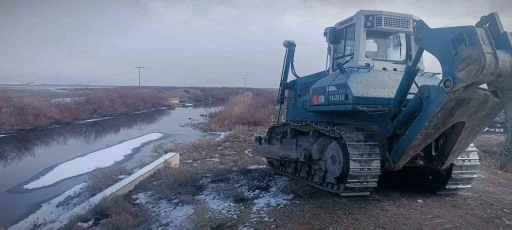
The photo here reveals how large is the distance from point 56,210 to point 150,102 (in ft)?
116

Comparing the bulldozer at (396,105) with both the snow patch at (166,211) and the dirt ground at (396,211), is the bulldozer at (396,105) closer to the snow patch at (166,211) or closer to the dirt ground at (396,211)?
the dirt ground at (396,211)

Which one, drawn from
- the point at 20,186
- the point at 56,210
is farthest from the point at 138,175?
the point at 20,186

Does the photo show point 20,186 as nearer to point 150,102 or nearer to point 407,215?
point 407,215

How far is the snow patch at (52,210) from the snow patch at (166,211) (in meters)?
1.26

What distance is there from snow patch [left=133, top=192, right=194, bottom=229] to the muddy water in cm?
221

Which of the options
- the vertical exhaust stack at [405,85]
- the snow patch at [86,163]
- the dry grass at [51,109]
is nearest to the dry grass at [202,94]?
the dry grass at [51,109]

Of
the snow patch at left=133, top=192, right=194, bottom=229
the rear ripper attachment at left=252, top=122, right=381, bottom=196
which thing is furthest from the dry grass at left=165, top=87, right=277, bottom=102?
the snow patch at left=133, top=192, right=194, bottom=229

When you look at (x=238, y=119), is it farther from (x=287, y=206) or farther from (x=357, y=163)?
(x=357, y=163)

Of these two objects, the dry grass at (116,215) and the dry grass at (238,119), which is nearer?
the dry grass at (116,215)

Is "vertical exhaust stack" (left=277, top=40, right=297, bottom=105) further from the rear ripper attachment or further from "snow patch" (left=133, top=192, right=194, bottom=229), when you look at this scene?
"snow patch" (left=133, top=192, right=194, bottom=229)

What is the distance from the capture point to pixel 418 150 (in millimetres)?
5449

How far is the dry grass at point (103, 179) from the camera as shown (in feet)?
27.7

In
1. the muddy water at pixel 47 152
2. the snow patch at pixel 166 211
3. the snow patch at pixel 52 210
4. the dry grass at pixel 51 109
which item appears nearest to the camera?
the snow patch at pixel 166 211

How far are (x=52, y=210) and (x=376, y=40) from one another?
6.46m
